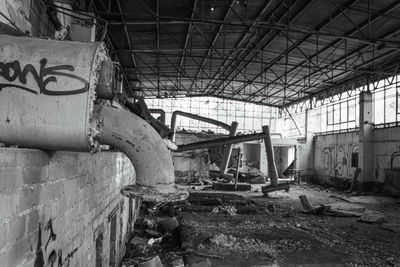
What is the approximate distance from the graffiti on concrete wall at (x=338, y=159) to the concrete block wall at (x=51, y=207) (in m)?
18.8

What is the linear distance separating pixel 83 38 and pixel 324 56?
526 inches

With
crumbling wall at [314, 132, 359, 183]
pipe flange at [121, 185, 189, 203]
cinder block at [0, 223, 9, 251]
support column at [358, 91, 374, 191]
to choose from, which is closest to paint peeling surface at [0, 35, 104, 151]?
cinder block at [0, 223, 9, 251]

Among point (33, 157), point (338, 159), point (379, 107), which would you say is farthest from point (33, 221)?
point (338, 159)

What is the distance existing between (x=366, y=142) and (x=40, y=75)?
777 inches

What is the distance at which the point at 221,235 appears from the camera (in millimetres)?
8195

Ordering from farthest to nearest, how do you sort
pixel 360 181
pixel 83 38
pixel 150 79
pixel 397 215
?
1. pixel 150 79
2. pixel 360 181
3. pixel 397 215
4. pixel 83 38

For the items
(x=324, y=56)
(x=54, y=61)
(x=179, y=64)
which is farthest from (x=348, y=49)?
(x=54, y=61)

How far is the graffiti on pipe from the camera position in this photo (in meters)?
2.13

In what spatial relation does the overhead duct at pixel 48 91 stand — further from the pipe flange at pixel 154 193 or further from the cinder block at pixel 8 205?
the pipe flange at pixel 154 193

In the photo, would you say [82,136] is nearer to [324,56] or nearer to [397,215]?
[397,215]

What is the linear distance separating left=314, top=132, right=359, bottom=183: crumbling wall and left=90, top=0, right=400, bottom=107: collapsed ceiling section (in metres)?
3.63

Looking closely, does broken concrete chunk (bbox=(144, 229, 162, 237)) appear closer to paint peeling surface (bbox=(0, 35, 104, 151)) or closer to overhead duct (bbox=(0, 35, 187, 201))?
overhead duct (bbox=(0, 35, 187, 201))

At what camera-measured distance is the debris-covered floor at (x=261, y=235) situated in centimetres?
685

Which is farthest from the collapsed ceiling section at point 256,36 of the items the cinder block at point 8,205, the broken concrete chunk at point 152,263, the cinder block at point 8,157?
the cinder block at point 8,205
